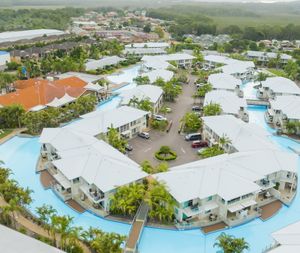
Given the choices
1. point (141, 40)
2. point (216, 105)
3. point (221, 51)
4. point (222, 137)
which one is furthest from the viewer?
point (141, 40)

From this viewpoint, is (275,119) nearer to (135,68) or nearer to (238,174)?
(238,174)

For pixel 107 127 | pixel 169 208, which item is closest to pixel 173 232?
pixel 169 208

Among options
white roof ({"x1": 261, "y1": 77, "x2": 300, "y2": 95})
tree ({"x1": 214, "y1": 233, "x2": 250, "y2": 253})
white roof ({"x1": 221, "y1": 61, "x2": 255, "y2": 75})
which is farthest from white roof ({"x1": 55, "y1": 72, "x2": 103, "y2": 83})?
tree ({"x1": 214, "y1": 233, "x2": 250, "y2": 253})

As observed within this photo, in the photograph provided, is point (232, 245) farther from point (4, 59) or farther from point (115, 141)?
point (4, 59)

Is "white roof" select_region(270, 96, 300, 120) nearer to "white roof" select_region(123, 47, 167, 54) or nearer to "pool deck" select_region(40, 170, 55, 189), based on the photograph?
"pool deck" select_region(40, 170, 55, 189)

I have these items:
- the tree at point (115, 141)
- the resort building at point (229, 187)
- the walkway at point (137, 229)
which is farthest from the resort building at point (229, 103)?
the walkway at point (137, 229)

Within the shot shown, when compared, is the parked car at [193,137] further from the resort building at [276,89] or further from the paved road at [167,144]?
the resort building at [276,89]
